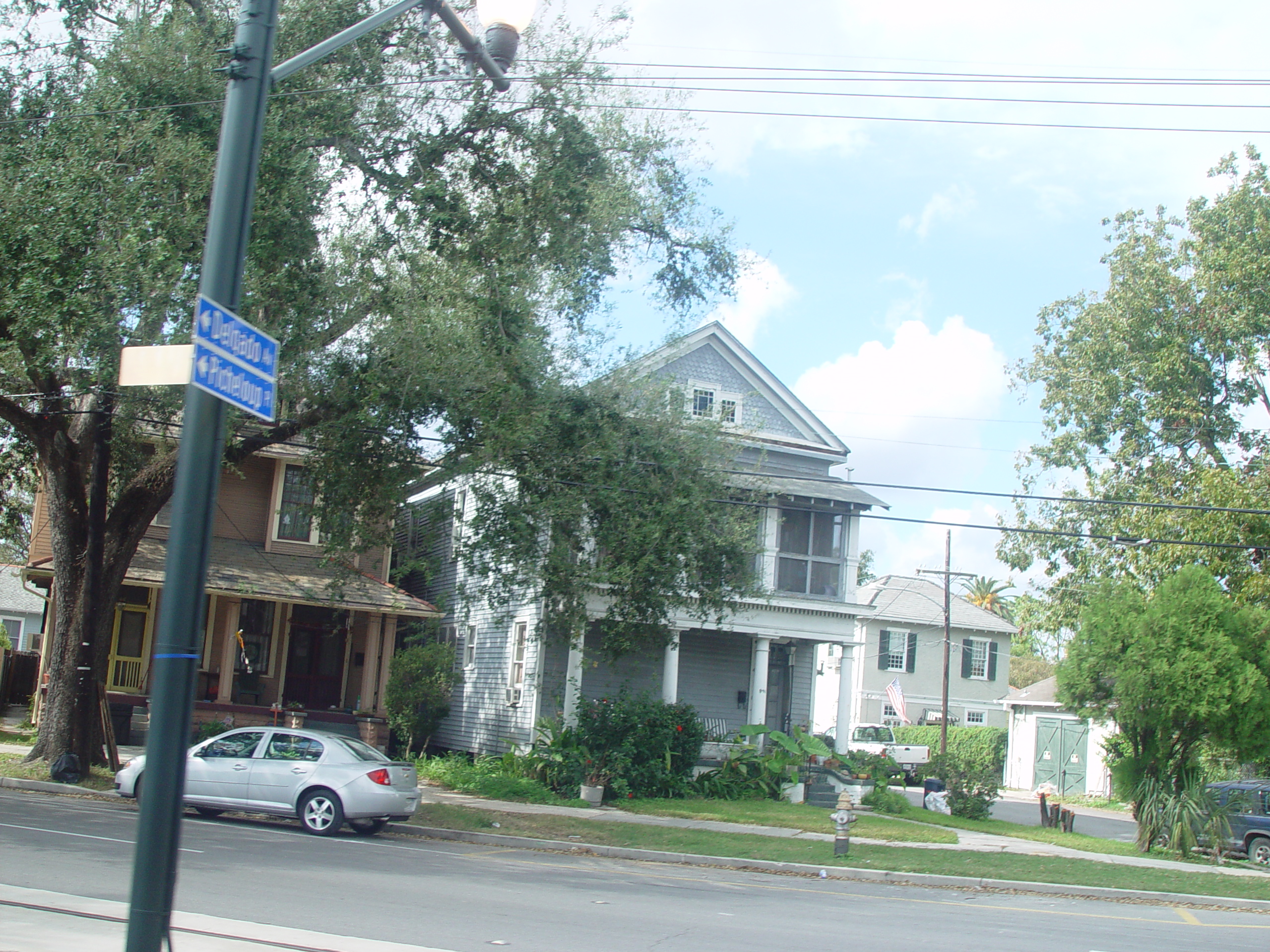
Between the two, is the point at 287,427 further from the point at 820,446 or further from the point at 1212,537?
the point at 1212,537

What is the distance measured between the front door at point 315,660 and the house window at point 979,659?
96.4 feet

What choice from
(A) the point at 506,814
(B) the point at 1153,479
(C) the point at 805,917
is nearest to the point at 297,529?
(A) the point at 506,814

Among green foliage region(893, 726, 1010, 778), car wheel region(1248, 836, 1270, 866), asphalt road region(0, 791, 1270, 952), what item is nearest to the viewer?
asphalt road region(0, 791, 1270, 952)

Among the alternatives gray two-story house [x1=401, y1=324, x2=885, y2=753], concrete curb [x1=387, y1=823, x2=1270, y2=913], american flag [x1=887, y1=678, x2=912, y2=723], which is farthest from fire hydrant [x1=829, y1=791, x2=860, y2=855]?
american flag [x1=887, y1=678, x2=912, y2=723]

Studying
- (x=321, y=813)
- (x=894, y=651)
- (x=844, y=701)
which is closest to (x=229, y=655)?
(x=321, y=813)

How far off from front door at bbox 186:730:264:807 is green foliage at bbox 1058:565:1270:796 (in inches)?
560

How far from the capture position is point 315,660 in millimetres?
30719

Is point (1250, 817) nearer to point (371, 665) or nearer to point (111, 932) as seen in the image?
point (371, 665)

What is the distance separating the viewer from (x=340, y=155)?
56.1 feet

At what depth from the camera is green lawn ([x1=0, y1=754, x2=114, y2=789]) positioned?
1773cm

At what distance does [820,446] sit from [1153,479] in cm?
965

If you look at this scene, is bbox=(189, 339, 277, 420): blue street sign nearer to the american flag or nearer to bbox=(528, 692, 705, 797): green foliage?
bbox=(528, 692, 705, 797): green foliage

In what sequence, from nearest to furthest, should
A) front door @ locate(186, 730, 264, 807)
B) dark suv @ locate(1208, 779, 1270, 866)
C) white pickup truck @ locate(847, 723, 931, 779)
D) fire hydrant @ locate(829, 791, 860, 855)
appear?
front door @ locate(186, 730, 264, 807), fire hydrant @ locate(829, 791, 860, 855), dark suv @ locate(1208, 779, 1270, 866), white pickup truck @ locate(847, 723, 931, 779)

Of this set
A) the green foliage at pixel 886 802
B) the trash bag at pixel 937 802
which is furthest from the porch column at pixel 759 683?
the trash bag at pixel 937 802
